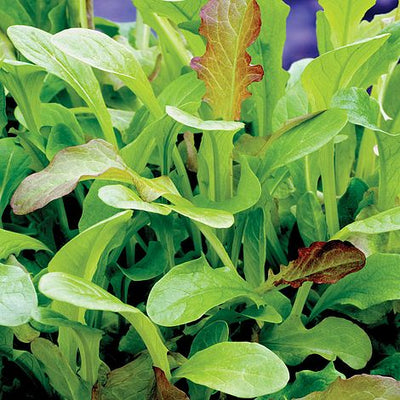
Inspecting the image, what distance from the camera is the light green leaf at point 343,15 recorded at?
396mm

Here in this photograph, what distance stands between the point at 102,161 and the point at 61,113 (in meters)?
0.13

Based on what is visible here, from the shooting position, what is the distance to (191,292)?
332 millimetres

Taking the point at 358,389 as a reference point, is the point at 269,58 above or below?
above

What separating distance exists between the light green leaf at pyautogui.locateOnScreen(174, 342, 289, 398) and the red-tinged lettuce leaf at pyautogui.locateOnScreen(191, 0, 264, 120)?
149 millimetres

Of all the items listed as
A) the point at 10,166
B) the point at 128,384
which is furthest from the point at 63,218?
the point at 128,384

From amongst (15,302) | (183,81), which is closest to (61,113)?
(183,81)

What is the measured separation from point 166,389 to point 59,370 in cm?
7

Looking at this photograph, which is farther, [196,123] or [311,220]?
[311,220]

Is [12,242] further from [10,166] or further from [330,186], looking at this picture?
[330,186]

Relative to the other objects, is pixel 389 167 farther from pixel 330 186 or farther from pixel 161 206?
pixel 161 206

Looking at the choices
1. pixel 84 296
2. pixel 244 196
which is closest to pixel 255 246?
pixel 244 196

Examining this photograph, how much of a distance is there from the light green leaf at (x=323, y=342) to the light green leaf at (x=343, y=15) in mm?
190

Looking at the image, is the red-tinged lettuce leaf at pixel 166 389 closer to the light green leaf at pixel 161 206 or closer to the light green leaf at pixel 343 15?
the light green leaf at pixel 161 206

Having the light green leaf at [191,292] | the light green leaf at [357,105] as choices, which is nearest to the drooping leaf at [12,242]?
the light green leaf at [191,292]
